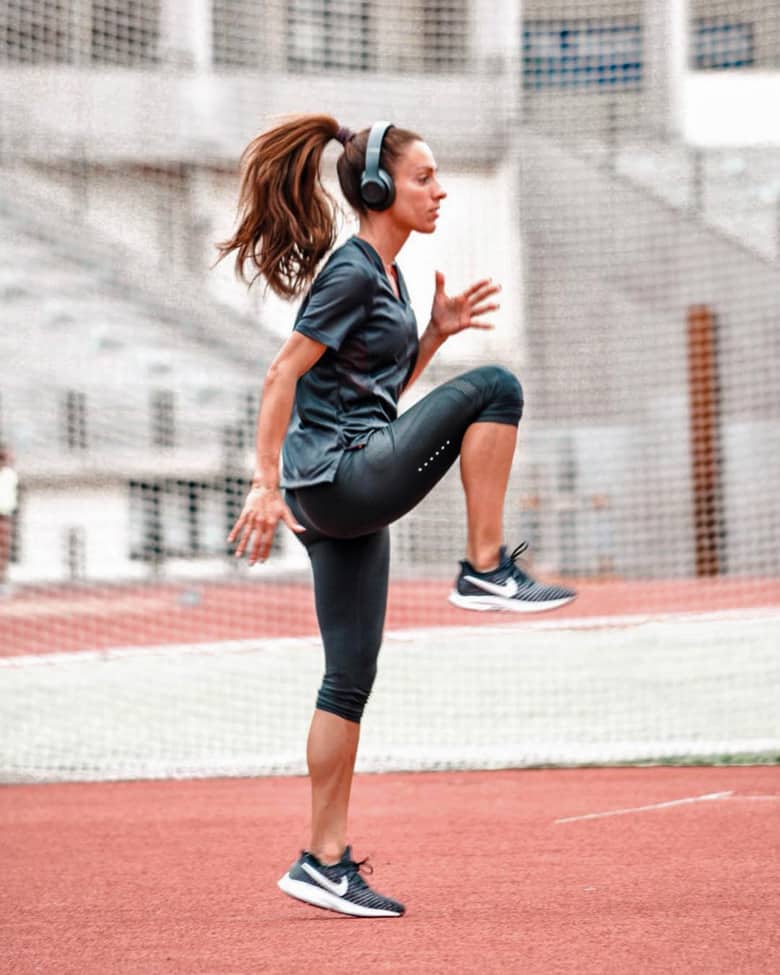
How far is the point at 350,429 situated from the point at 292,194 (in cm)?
55

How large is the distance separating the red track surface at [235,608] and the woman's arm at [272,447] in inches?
339

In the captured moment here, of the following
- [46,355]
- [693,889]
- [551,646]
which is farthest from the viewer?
[46,355]

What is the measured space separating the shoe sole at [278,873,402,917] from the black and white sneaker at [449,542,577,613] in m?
0.70

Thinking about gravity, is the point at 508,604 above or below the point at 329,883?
above

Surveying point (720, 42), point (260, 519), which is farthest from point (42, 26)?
point (260, 519)

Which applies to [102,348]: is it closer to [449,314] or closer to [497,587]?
[449,314]

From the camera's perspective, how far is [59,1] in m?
9.88

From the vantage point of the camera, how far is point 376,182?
11.3 ft

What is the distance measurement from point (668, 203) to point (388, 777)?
11751 mm

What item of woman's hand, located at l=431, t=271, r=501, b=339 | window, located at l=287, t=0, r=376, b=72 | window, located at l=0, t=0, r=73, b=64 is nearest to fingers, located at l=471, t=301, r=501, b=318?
woman's hand, located at l=431, t=271, r=501, b=339

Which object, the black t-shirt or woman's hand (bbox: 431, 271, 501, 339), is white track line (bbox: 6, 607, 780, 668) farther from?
the black t-shirt

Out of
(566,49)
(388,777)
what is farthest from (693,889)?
(566,49)

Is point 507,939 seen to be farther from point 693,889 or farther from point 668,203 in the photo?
point 668,203

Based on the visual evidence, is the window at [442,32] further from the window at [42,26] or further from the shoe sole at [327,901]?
the shoe sole at [327,901]
